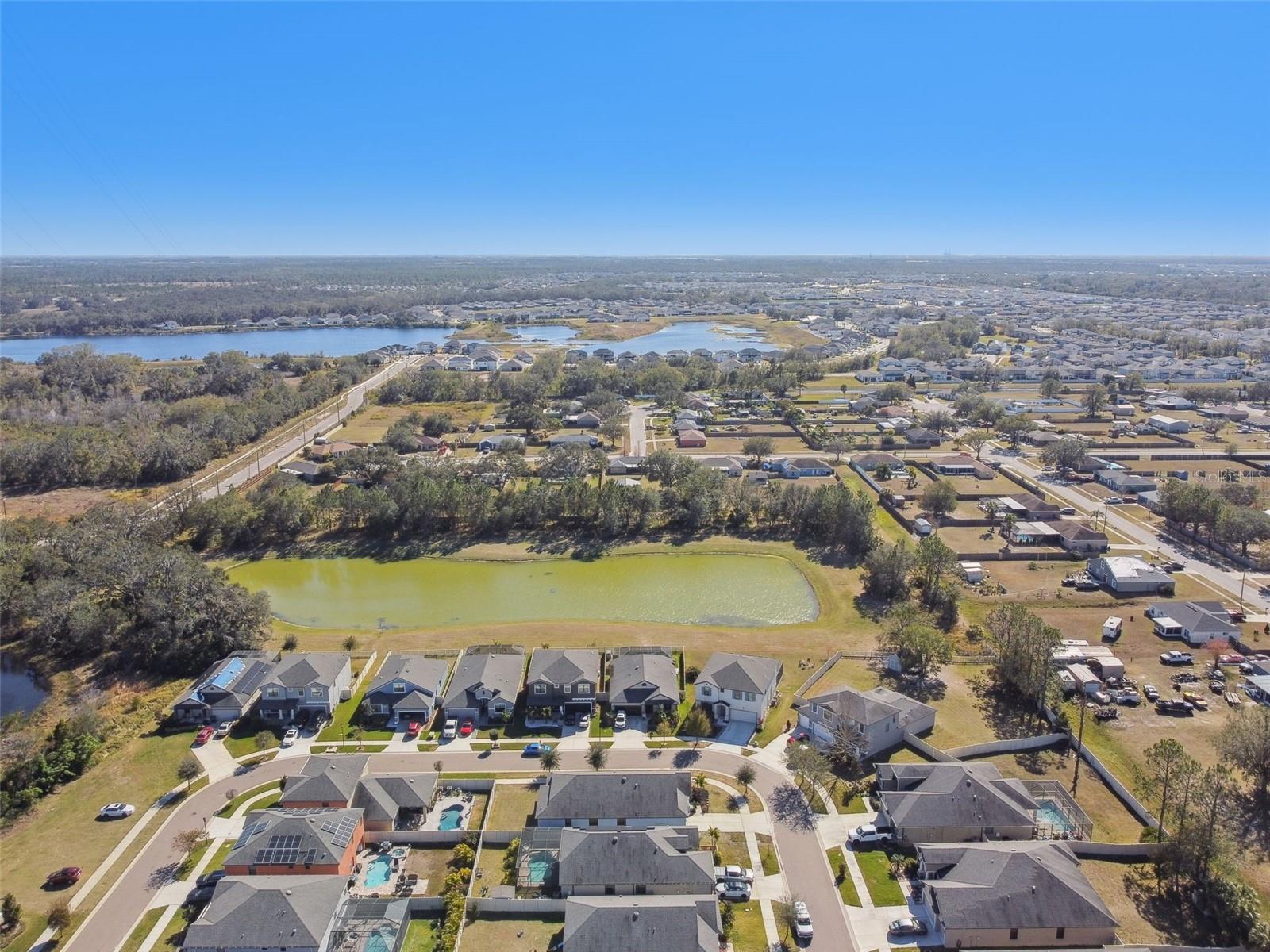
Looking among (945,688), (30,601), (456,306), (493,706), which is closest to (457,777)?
(493,706)

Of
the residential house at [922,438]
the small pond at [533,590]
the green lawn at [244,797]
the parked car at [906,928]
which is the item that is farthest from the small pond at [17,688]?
the residential house at [922,438]

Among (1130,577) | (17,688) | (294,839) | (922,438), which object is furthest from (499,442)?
(294,839)

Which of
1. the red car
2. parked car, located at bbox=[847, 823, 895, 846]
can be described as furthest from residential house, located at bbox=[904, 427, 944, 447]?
the red car

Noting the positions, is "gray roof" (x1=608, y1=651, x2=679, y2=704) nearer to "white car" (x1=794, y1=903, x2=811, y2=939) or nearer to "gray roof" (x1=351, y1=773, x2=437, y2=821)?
"gray roof" (x1=351, y1=773, x2=437, y2=821)

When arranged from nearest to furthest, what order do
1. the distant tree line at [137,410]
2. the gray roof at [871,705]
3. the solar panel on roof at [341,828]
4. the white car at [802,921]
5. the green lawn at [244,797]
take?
the white car at [802,921], the solar panel on roof at [341,828], the green lawn at [244,797], the gray roof at [871,705], the distant tree line at [137,410]

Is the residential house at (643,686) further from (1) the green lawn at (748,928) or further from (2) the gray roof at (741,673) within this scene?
(1) the green lawn at (748,928)

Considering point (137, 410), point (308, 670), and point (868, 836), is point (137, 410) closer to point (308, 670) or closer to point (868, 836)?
point (308, 670)
